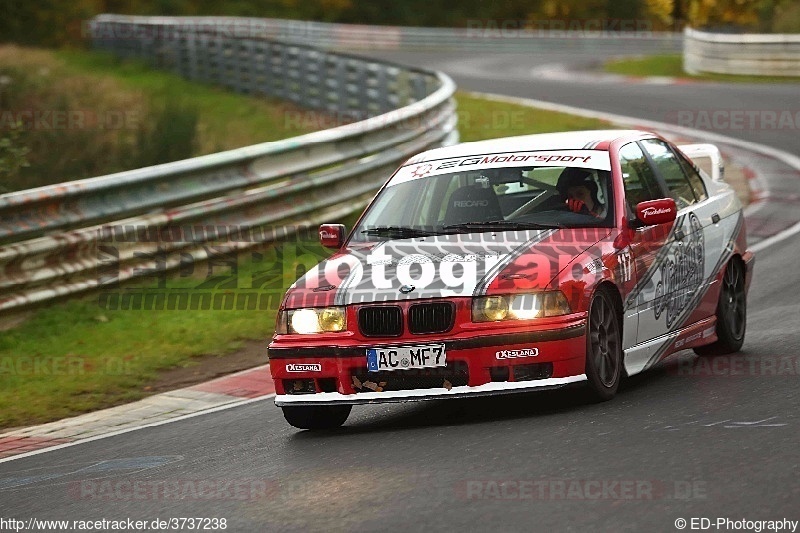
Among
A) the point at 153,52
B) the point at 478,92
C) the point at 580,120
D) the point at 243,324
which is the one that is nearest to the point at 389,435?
the point at 243,324

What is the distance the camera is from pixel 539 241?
311 inches

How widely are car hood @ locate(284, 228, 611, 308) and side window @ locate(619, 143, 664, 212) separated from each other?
57 cm

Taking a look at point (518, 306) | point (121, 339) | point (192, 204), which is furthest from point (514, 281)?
point (192, 204)

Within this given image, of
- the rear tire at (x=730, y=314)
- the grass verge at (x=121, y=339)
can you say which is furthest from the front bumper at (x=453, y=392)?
the grass verge at (x=121, y=339)

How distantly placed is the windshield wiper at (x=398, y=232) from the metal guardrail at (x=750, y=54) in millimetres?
25000

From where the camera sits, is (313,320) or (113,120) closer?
(313,320)

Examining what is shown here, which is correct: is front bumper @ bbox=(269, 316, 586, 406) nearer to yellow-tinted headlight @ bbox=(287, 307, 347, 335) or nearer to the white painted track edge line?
yellow-tinted headlight @ bbox=(287, 307, 347, 335)

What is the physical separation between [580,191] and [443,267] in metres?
1.26

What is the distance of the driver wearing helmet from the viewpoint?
837 centimetres

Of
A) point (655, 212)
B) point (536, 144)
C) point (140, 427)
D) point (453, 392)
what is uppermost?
point (536, 144)

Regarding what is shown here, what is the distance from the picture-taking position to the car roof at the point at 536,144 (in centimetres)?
884

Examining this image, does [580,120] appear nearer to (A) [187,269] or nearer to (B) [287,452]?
(A) [187,269]

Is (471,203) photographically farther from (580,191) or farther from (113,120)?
(113,120)

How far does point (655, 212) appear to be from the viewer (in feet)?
26.9
